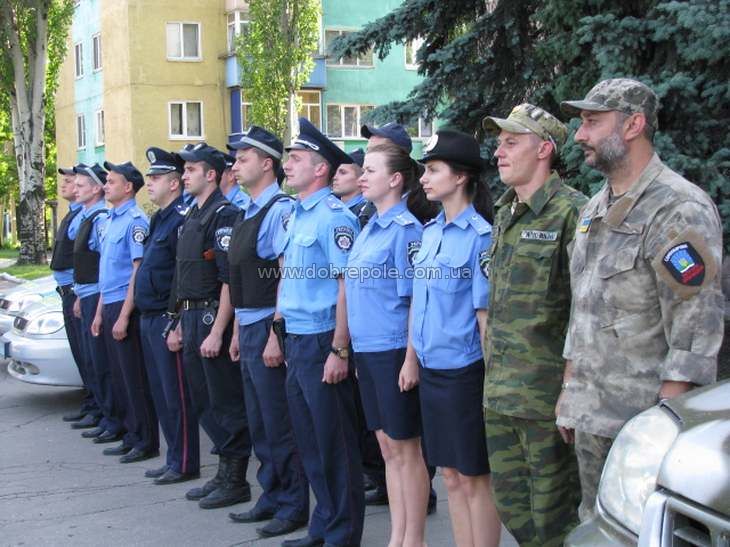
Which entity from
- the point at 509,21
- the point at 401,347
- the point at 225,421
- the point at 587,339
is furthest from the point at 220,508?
the point at 509,21

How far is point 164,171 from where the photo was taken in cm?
719

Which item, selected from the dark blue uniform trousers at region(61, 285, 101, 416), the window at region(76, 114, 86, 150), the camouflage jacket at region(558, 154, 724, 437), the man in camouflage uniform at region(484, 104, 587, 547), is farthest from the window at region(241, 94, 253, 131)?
the camouflage jacket at region(558, 154, 724, 437)

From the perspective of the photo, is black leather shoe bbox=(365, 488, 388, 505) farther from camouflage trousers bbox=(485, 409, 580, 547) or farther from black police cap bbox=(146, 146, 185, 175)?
black police cap bbox=(146, 146, 185, 175)

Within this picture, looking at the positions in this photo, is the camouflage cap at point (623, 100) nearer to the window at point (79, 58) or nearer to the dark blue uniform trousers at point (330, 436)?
the dark blue uniform trousers at point (330, 436)

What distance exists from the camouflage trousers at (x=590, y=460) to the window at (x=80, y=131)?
39.7 m

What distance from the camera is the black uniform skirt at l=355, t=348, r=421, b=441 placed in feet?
15.5

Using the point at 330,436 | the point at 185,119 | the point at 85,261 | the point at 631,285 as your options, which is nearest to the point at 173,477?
the point at 330,436

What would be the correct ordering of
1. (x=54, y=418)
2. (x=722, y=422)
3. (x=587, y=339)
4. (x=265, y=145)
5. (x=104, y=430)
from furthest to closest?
(x=54, y=418)
(x=104, y=430)
(x=265, y=145)
(x=587, y=339)
(x=722, y=422)

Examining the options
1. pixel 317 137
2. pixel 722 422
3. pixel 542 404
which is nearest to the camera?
pixel 722 422

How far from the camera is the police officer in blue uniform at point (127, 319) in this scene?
748cm

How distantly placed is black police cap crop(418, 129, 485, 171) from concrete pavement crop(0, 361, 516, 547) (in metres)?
2.13

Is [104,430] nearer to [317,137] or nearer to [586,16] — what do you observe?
[317,137]

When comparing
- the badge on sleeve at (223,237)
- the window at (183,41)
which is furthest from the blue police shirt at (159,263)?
the window at (183,41)

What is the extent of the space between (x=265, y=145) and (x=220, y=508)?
2248 millimetres
